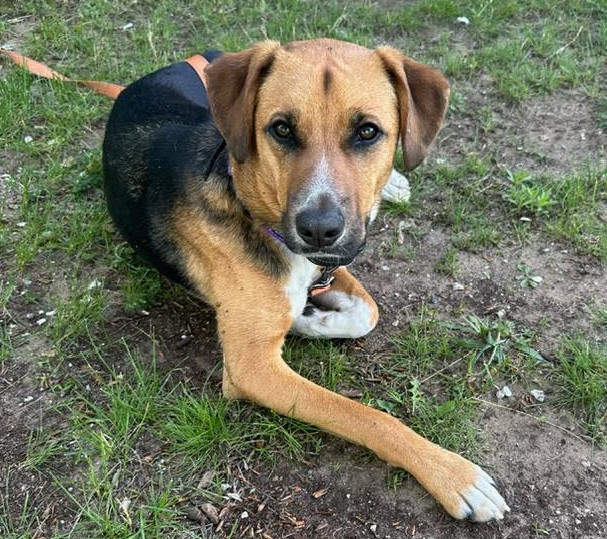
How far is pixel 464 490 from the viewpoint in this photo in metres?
2.93

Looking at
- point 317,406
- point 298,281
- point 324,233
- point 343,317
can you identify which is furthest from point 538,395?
point 324,233

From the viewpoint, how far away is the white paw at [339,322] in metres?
3.71


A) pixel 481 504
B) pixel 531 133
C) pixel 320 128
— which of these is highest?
pixel 320 128

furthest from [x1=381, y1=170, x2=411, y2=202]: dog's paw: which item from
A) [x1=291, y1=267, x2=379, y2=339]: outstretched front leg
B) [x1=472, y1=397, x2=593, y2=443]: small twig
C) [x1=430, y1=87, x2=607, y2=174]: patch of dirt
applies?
[x1=472, y1=397, x2=593, y2=443]: small twig

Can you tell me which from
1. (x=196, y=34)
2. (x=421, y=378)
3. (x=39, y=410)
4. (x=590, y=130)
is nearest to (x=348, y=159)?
(x=421, y=378)

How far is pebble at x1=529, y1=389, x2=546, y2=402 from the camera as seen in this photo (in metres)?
3.49

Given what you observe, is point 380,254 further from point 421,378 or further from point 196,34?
point 196,34

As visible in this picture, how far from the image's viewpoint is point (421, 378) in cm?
363

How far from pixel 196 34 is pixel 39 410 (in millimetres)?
4281

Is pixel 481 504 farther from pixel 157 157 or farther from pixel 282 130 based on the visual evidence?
pixel 157 157

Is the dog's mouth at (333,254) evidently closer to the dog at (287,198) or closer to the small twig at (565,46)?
the dog at (287,198)

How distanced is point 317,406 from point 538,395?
4.11ft

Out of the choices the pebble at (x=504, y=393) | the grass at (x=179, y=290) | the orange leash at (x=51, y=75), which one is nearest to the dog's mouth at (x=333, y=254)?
the grass at (x=179, y=290)

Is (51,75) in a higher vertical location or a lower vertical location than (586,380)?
higher
